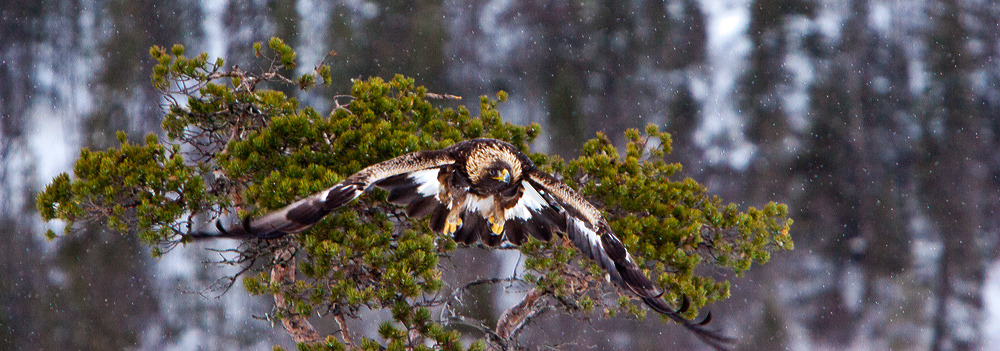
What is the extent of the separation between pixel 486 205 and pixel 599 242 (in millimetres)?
611

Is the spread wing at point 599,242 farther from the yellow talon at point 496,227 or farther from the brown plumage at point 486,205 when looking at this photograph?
the yellow talon at point 496,227

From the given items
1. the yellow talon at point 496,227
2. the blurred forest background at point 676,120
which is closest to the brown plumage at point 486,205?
the yellow talon at point 496,227

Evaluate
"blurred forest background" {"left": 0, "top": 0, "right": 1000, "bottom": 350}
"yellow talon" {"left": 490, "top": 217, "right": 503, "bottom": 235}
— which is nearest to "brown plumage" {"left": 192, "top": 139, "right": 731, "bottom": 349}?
"yellow talon" {"left": 490, "top": 217, "right": 503, "bottom": 235}

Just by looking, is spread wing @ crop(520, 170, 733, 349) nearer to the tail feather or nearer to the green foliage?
the tail feather

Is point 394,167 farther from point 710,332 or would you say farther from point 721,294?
point 721,294

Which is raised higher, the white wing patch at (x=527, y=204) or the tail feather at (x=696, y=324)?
the white wing patch at (x=527, y=204)

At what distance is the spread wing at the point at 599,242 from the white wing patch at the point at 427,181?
39cm

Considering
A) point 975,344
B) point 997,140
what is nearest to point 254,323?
point 975,344

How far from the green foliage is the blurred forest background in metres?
3.52

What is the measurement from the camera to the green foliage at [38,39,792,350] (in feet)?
7.84

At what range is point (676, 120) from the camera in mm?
6750

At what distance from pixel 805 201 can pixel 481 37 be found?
359 cm

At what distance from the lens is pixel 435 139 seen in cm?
315

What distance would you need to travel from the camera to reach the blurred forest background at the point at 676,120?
6488 millimetres
